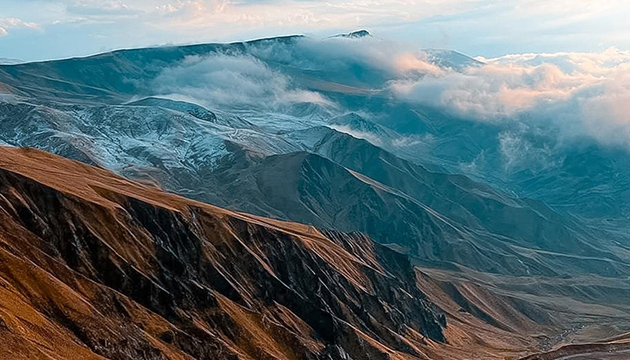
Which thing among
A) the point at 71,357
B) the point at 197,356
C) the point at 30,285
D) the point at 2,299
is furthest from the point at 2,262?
the point at 197,356

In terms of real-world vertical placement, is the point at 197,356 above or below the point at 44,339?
below

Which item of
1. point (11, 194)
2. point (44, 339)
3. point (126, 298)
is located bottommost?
point (126, 298)

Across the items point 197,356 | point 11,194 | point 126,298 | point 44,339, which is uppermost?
point 11,194

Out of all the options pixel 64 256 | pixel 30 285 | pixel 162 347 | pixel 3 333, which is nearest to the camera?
pixel 3 333

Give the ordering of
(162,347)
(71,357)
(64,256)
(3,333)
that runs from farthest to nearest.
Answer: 1. (64,256)
2. (162,347)
3. (71,357)
4. (3,333)

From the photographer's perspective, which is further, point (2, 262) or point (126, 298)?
point (126, 298)

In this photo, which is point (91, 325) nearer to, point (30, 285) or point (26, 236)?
point (30, 285)

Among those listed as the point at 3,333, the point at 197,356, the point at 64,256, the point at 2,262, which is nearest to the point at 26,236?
the point at 64,256

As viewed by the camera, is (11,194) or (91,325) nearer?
(91,325)

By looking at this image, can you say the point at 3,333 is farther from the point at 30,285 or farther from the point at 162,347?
the point at 162,347
